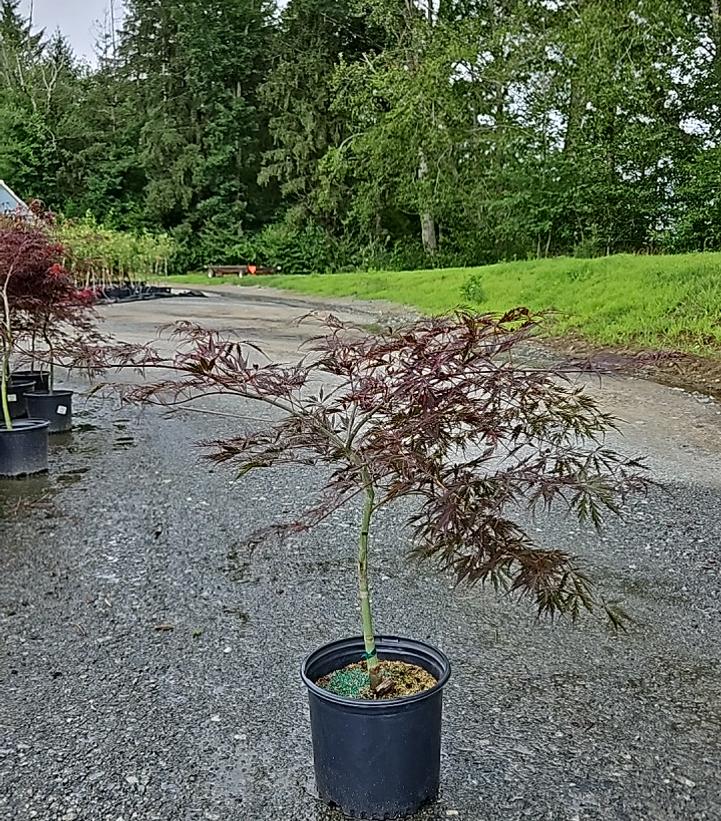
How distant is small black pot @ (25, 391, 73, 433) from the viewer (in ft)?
17.0

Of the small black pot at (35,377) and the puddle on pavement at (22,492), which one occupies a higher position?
the small black pot at (35,377)

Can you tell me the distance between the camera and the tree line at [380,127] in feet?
48.9

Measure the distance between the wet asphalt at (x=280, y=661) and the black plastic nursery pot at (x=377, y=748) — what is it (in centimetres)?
6

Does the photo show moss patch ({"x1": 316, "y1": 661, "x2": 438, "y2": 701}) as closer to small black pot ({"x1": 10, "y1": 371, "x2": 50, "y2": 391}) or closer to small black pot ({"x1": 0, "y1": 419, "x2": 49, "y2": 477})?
small black pot ({"x1": 0, "y1": 419, "x2": 49, "y2": 477})

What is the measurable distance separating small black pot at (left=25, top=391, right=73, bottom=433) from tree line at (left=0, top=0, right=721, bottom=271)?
11.9m

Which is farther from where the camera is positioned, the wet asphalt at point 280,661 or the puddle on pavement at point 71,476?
the puddle on pavement at point 71,476

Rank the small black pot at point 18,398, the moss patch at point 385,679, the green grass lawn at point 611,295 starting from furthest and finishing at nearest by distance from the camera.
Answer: the green grass lawn at point 611,295, the small black pot at point 18,398, the moss patch at point 385,679

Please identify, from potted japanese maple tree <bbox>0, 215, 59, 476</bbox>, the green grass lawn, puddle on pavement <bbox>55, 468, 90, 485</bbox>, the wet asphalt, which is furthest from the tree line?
the wet asphalt

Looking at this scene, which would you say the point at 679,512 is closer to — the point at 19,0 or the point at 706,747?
the point at 706,747

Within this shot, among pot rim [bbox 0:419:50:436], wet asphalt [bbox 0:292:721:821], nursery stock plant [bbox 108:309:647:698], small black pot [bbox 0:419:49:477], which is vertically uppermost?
nursery stock plant [bbox 108:309:647:698]

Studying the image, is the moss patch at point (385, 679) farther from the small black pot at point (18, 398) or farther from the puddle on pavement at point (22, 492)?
the small black pot at point (18, 398)

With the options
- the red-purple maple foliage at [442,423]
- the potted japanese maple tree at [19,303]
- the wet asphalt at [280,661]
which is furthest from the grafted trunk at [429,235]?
the red-purple maple foliage at [442,423]

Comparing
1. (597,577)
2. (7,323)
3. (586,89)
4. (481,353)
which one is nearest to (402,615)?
(597,577)

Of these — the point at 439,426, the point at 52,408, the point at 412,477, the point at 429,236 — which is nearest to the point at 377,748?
the point at 412,477
